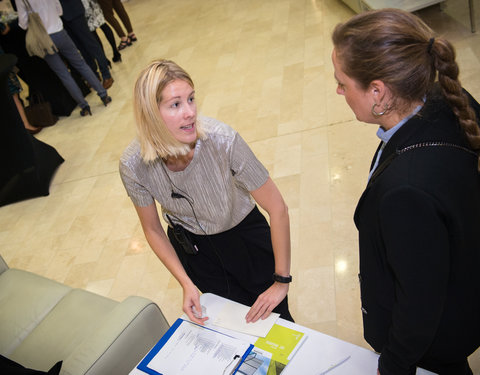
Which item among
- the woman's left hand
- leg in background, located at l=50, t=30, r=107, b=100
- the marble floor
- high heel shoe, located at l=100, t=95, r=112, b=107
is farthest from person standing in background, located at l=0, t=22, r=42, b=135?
the woman's left hand

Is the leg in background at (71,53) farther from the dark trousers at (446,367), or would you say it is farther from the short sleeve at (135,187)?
Answer: the dark trousers at (446,367)

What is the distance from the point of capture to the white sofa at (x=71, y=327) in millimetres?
2203

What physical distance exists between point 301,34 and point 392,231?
5.94m

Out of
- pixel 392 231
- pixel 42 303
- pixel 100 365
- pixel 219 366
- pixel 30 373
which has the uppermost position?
pixel 392 231

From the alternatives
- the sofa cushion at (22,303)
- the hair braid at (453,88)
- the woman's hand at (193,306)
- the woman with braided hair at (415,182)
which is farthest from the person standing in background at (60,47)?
the hair braid at (453,88)

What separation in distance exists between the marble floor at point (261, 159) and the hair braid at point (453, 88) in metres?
1.69

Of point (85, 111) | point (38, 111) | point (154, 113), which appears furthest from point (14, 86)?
point (154, 113)

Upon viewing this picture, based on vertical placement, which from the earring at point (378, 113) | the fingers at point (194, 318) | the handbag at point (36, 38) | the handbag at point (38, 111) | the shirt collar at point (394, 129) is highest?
the earring at point (378, 113)

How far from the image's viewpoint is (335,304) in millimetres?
2895

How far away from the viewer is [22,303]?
2.95 meters

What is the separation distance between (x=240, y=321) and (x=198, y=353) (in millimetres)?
195

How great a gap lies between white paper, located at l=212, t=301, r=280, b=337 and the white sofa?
691mm

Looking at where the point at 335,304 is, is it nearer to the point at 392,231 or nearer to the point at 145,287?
the point at 145,287

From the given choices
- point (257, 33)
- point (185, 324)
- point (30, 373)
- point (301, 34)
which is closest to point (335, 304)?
point (185, 324)
